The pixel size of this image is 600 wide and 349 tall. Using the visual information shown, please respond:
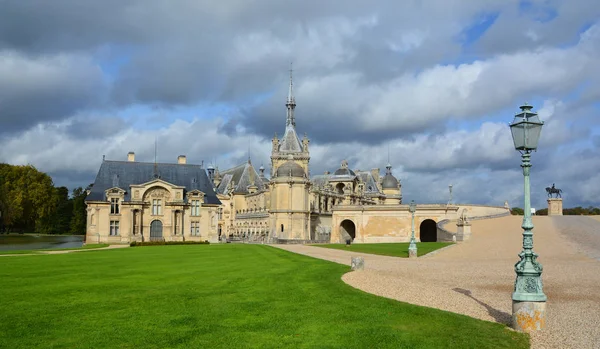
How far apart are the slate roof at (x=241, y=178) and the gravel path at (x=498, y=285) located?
58632 mm

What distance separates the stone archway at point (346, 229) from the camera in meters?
65.0

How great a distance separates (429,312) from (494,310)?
5.84ft

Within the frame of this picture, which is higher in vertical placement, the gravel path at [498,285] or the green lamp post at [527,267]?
the green lamp post at [527,267]

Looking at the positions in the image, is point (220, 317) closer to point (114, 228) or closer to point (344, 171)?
point (114, 228)

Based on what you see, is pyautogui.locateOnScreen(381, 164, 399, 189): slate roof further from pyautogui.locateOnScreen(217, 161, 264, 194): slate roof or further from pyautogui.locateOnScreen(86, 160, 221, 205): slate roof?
pyautogui.locateOnScreen(86, 160, 221, 205): slate roof

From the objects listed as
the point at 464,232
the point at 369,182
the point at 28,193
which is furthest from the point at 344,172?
the point at 28,193

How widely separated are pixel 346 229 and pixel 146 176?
85.3ft

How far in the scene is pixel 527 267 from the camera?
32.5 ft

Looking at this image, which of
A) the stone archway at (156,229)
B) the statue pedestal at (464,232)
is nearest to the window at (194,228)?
the stone archway at (156,229)

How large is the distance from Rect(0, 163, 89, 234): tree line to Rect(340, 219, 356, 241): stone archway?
44857 millimetres

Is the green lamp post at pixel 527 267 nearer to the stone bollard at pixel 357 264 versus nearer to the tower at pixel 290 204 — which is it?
the stone bollard at pixel 357 264

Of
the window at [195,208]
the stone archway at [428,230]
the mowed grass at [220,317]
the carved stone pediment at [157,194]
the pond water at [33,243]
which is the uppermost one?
the carved stone pediment at [157,194]

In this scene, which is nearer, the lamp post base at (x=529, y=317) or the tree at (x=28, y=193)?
the lamp post base at (x=529, y=317)

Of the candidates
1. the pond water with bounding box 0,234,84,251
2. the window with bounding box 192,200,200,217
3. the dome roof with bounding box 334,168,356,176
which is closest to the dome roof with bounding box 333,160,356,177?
the dome roof with bounding box 334,168,356,176
